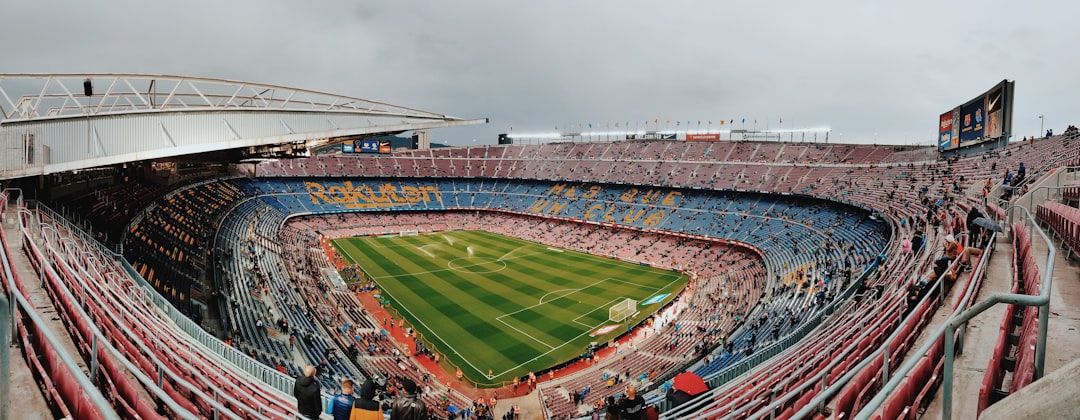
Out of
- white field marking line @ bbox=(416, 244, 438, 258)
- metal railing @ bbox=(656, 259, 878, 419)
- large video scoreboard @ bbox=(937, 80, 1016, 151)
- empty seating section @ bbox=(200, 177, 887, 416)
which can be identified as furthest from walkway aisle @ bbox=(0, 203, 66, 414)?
large video scoreboard @ bbox=(937, 80, 1016, 151)

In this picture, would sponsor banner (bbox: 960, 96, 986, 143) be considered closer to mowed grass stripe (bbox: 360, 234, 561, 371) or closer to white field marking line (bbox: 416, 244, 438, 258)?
mowed grass stripe (bbox: 360, 234, 561, 371)

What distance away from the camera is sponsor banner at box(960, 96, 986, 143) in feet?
110

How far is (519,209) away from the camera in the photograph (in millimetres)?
63000

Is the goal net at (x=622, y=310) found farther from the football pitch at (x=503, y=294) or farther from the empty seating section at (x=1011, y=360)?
the empty seating section at (x=1011, y=360)

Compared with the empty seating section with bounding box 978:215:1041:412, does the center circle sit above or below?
below

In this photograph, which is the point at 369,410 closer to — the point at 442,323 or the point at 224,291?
the point at 224,291

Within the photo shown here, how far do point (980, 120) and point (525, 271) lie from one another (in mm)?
33745

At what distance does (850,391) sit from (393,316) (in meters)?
26.6

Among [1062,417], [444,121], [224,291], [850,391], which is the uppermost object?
[444,121]

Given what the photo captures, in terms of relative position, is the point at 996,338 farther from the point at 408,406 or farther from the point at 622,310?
the point at 622,310

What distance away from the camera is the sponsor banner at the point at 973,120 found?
33.6 meters

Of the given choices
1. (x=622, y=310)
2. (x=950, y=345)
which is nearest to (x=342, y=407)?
(x=950, y=345)

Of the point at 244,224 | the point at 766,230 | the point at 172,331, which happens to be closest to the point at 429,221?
the point at 244,224

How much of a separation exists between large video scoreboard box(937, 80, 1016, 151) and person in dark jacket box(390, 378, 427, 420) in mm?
40022
